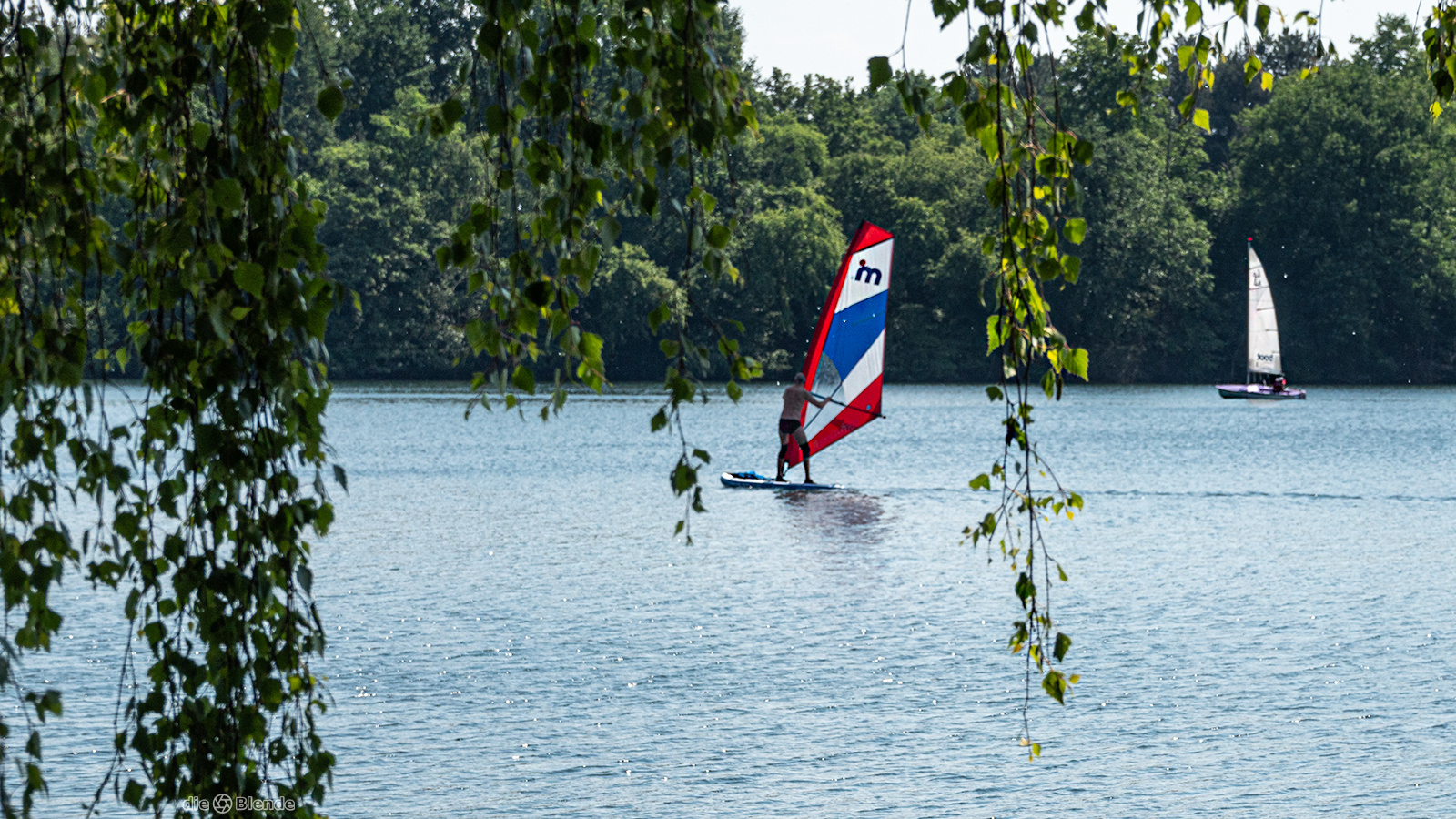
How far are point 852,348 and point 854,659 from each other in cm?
1652

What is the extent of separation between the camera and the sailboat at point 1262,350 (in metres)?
69.3

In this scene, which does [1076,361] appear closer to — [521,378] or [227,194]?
[521,378]

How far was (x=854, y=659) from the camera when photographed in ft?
46.2

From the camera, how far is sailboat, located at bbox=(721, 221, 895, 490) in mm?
30000

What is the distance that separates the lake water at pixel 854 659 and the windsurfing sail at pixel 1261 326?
39.1 meters

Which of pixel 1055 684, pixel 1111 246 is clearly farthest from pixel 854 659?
pixel 1111 246

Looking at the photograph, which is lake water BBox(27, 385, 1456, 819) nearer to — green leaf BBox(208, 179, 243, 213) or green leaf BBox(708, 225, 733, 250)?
green leaf BBox(708, 225, 733, 250)

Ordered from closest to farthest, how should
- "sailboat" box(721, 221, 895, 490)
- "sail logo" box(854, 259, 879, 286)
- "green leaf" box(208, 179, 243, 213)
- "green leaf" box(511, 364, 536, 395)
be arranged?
"green leaf" box(208, 179, 243, 213)
"green leaf" box(511, 364, 536, 395)
"sailboat" box(721, 221, 895, 490)
"sail logo" box(854, 259, 879, 286)

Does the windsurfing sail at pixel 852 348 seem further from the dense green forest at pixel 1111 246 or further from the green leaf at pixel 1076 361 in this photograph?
the dense green forest at pixel 1111 246

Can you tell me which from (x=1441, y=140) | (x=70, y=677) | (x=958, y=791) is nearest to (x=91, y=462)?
(x=958, y=791)

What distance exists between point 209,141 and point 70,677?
10.3m

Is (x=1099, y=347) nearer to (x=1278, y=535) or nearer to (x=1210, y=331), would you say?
(x=1210, y=331)

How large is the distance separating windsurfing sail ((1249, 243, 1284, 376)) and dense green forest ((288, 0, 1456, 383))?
14.6 m

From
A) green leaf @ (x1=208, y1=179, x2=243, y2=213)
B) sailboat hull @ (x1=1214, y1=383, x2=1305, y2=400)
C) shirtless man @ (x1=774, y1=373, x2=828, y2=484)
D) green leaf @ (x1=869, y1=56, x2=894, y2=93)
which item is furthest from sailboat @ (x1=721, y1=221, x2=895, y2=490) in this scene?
sailboat hull @ (x1=1214, y1=383, x2=1305, y2=400)
